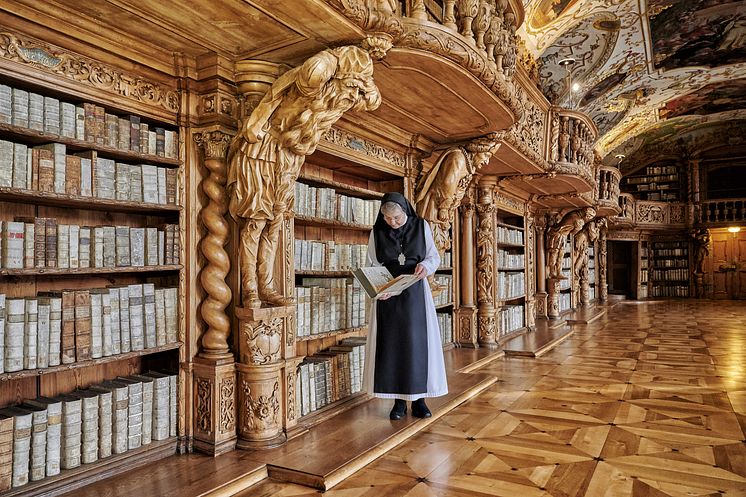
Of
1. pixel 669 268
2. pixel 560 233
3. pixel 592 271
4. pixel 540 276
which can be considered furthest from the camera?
pixel 669 268

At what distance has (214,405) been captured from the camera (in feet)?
9.45

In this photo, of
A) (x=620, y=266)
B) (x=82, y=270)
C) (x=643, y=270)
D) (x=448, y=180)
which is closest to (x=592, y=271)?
(x=643, y=270)

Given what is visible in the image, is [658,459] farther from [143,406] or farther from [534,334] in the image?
[534,334]

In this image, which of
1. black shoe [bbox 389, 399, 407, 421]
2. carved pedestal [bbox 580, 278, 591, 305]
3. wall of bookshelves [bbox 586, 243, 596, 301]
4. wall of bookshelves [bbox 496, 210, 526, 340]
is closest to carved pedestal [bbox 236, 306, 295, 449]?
black shoe [bbox 389, 399, 407, 421]

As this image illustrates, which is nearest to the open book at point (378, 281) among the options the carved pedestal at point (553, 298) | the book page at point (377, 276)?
the book page at point (377, 276)

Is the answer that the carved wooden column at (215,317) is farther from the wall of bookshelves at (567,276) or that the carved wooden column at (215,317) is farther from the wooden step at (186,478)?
the wall of bookshelves at (567,276)

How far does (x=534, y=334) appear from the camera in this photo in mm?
7977

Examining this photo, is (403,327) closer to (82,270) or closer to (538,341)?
(82,270)

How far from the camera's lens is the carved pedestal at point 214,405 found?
9.43 ft

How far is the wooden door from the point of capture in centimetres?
1662

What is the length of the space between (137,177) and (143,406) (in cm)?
119

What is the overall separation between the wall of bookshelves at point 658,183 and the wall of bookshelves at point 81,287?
18.3 metres

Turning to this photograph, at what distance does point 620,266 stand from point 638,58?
1014 cm

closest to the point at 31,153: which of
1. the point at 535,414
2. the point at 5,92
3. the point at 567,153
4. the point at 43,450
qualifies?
the point at 5,92
